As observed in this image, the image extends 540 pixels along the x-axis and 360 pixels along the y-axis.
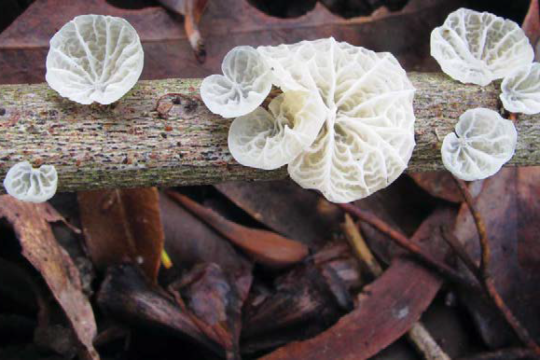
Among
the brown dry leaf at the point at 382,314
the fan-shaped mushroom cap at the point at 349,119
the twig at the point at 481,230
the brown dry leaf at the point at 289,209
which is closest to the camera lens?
the fan-shaped mushroom cap at the point at 349,119

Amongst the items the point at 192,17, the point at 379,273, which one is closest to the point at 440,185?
the point at 379,273

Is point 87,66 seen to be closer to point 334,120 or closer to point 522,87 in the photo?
point 334,120

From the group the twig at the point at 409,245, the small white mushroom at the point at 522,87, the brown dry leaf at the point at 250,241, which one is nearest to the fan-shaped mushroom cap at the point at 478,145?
the small white mushroom at the point at 522,87

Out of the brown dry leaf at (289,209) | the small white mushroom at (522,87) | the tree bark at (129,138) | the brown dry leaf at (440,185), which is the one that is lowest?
the brown dry leaf at (289,209)

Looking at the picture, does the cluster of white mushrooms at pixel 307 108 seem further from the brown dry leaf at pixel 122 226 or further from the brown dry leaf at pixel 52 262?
the brown dry leaf at pixel 122 226

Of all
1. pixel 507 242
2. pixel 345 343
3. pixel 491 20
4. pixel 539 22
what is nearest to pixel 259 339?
pixel 345 343

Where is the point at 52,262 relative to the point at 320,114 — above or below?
below

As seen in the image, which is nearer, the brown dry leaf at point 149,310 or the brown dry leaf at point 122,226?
the brown dry leaf at point 149,310
